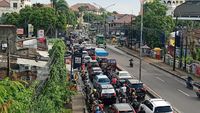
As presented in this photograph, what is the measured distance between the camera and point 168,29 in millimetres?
76375

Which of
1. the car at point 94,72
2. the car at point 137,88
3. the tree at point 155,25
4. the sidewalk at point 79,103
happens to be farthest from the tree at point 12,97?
the tree at point 155,25

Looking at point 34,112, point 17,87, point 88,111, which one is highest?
point 17,87

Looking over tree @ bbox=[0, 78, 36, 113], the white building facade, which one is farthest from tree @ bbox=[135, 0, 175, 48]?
tree @ bbox=[0, 78, 36, 113]

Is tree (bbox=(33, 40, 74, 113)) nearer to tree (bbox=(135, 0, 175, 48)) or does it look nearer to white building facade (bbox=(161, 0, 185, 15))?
tree (bbox=(135, 0, 175, 48))

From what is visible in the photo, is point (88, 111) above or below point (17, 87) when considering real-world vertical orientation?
below

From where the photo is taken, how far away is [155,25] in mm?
77000

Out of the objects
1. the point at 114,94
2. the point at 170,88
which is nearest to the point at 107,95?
the point at 114,94

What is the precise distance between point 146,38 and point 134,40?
47.3 feet

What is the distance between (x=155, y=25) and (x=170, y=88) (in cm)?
3754

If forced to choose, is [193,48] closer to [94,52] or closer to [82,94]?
[94,52]

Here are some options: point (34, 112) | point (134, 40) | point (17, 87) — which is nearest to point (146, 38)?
point (134, 40)

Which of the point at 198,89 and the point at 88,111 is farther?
the point at 198,89

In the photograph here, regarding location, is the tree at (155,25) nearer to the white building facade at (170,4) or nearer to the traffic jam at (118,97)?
the traffic jam at (118,97)

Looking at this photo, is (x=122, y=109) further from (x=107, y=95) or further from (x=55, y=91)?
(x=107, y=95)
